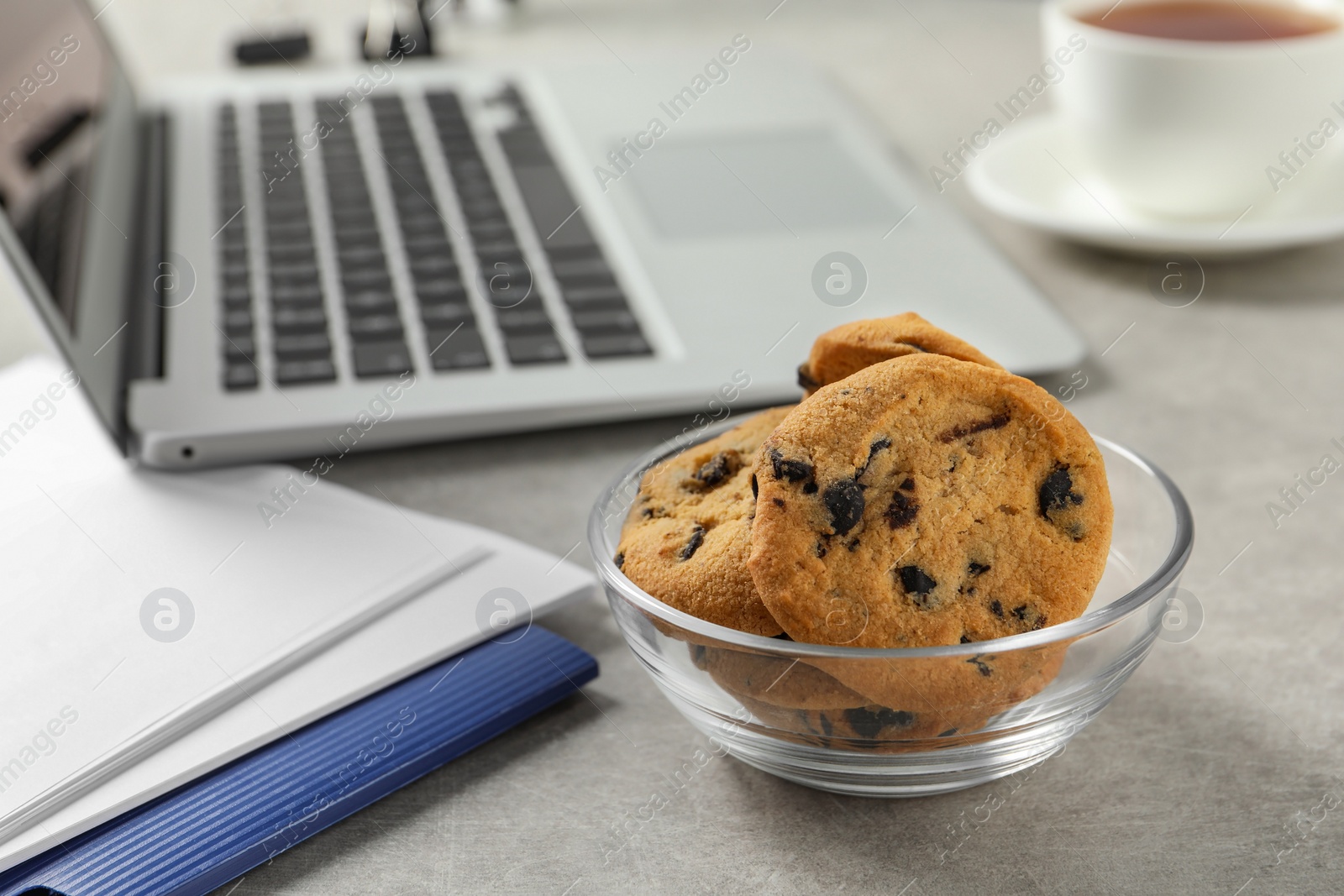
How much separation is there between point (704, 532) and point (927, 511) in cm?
10

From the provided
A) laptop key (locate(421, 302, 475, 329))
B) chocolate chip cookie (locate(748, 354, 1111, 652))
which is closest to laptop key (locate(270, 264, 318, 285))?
laptop key (locate(421, 302, 475, 329))

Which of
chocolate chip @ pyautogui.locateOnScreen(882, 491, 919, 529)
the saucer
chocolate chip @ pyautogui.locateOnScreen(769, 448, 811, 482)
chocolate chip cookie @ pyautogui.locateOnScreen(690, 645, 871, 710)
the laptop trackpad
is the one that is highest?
chocolate chip @ pyautogui.locateOnScreen(769, 448, 811, 482)

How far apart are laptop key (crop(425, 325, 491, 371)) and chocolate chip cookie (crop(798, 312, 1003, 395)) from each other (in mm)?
355

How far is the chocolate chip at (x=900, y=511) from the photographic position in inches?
17.5

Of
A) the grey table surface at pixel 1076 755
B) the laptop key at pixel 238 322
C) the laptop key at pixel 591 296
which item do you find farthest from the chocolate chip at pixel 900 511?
the laptop key at pixel 238 322

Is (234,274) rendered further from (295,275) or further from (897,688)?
(897,688)

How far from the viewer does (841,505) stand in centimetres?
44

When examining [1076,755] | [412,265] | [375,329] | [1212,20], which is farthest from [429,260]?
[1212,20]

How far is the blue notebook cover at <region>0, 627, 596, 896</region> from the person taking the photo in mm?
455

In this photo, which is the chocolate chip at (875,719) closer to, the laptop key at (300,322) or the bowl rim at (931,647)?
the bowl rim at (931,647)

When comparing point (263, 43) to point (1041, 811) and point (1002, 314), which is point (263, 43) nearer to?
point (1002, 314)

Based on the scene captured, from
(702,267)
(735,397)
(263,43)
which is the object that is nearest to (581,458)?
(735,397)

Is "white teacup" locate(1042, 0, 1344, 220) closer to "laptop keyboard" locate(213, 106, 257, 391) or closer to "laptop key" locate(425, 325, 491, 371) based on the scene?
"laptop key" locate(425, 325, 491, 371)

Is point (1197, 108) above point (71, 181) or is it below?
below
